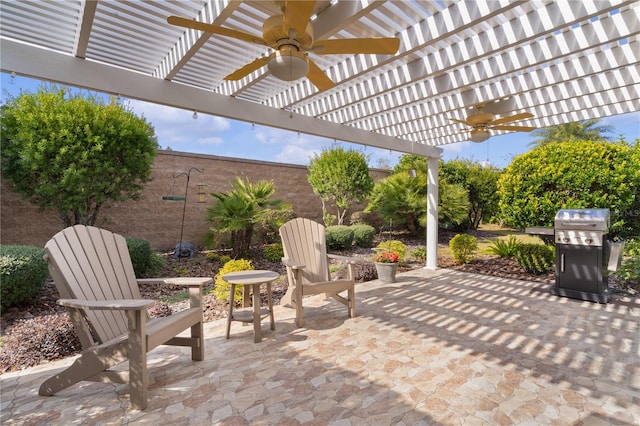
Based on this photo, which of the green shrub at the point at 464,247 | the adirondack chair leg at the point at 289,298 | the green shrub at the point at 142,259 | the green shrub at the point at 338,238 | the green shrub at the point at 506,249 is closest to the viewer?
the adirondack chair leg at the point at 289,298

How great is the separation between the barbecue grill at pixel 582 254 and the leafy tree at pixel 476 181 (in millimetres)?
6986

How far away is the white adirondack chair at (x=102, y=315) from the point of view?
6.66 feet

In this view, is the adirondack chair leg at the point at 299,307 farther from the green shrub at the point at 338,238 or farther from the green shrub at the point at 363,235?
the green shrub at the point at 363,235

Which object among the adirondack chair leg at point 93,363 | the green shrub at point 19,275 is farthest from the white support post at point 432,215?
the green shrub at point 19,275

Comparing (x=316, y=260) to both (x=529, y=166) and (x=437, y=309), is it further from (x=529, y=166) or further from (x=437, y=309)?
(x=529, y=166)

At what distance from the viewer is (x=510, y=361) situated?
8.87ft

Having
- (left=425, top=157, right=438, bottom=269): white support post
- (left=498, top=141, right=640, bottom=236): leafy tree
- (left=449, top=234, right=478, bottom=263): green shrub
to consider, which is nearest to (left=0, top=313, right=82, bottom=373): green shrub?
(left=425, top=157, right=438, bottom=269): white support post

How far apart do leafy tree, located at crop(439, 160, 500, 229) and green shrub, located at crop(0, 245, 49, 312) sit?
35.6ft

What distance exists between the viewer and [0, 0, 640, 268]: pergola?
2.63 metres

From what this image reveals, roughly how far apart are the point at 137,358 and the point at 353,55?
11.2 feet

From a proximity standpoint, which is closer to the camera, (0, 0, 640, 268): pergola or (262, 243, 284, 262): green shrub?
(0, 0, 640, 268): pergola

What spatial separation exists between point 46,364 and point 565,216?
6070mm

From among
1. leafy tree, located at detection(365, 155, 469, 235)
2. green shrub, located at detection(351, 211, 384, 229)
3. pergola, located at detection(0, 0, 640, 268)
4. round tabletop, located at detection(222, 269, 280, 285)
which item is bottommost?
round tabletop, located at detection(222, 269, 280, 285)

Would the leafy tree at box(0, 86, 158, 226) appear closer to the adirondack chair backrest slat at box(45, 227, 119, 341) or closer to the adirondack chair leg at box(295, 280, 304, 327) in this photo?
the adirondack chair backrest slat at box(45, 227, 119, 341)
